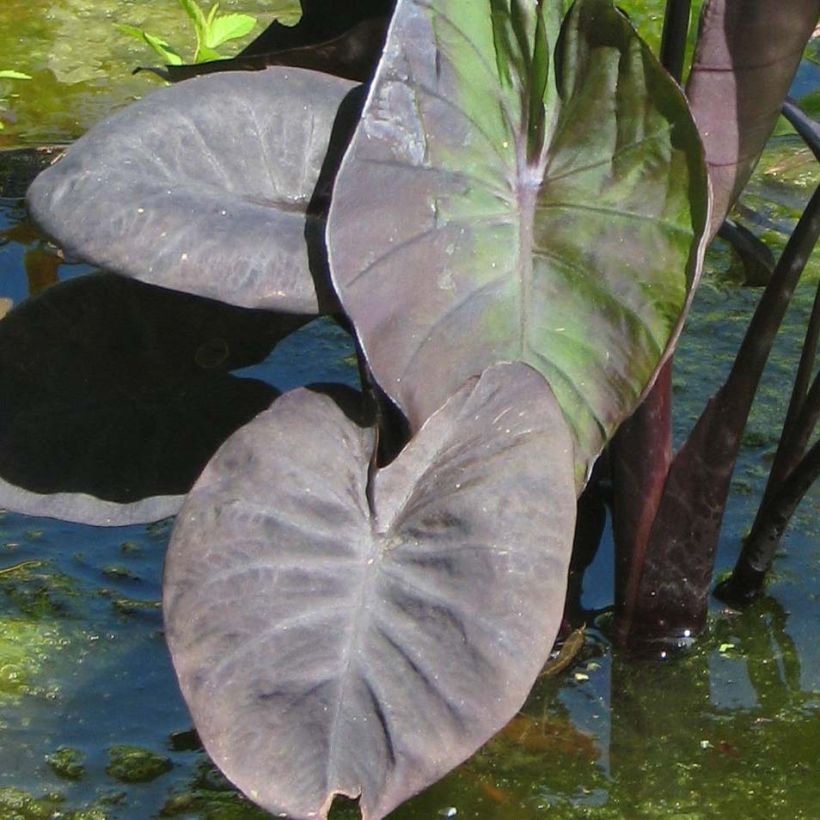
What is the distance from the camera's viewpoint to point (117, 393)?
147 centimetres

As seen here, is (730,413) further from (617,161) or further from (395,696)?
Result: (395,696)

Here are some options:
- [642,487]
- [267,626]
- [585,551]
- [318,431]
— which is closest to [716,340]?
[585,551]

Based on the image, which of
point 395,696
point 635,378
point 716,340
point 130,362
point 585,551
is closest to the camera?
point 395,696

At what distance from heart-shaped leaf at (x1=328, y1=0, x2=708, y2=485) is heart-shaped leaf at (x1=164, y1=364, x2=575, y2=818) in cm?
6

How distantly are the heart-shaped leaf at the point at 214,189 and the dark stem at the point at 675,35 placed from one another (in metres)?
0.29

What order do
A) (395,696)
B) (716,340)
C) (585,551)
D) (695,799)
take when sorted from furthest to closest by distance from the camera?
(716,340) < (585,551) < (695,799) < (395,696)

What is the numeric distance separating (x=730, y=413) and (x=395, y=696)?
0.50 meters

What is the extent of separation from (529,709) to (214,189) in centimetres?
62

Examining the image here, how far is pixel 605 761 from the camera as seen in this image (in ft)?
4.67

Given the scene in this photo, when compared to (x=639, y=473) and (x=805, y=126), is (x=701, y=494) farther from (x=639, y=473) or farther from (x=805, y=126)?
(x=805, y=126)

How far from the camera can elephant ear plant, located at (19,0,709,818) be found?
1.07 m

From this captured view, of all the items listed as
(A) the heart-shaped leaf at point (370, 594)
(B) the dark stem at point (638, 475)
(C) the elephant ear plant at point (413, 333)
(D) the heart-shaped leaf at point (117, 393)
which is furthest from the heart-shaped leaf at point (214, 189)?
(B) the dark stem at point (638, 475)

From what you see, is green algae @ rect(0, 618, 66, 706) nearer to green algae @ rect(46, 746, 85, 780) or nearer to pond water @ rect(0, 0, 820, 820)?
pond water @ rect(0, 0, 820, 820)

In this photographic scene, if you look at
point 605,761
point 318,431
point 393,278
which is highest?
point 393,278
